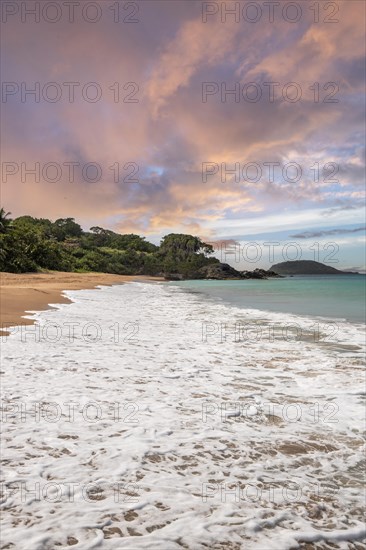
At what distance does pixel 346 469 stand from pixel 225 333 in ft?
28.8

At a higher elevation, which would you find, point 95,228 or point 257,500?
point 95,228

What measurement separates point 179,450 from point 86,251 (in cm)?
11618

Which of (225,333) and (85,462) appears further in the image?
(225,333)

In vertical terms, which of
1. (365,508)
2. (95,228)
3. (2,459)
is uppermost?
(95,228)

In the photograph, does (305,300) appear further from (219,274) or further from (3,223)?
(219,274)

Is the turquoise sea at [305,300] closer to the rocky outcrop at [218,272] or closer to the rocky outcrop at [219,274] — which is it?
the rocky outcrop at [219,274]

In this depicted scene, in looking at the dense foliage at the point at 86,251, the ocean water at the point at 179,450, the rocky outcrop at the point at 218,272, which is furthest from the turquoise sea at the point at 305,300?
the rocky outcrop at the point at 218,272

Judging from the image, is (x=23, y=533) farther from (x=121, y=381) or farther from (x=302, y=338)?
(x=302, y=338)

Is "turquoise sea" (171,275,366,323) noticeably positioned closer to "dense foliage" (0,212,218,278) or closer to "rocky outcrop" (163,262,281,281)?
"dense foliage" (0,212,218,278)

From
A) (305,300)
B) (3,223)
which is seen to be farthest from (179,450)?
(3,223)

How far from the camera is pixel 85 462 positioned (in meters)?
3.91

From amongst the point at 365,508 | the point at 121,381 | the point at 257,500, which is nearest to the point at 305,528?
the point at 257,500

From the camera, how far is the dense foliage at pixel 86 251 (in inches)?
2496

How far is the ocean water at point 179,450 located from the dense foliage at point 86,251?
56.9m
